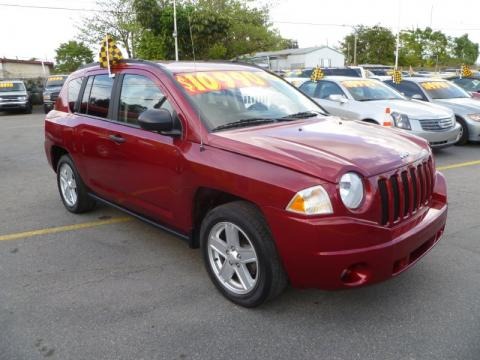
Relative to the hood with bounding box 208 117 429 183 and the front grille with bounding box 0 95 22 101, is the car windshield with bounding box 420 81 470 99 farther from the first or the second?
the front grille with bounding box 0 95 22 101

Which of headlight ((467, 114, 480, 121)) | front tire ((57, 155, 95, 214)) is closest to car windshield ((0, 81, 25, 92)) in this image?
front tire ((57, 155, 95, 214))

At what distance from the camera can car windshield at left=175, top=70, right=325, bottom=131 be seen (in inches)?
140

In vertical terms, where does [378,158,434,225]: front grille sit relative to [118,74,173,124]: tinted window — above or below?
below

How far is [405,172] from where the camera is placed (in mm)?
2980

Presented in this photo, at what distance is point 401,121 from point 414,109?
460 millimetres

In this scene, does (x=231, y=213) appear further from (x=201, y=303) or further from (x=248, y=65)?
(x=248, y=65)

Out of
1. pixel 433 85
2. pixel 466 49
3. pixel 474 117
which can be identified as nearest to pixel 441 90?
pixel 433 85

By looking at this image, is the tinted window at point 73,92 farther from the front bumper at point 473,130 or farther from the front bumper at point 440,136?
the front bumper at point 473,130

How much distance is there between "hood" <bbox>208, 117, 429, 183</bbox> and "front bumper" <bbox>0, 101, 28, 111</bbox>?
66.7ft

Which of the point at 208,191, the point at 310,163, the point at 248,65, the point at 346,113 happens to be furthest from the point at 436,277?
the point at 346,113

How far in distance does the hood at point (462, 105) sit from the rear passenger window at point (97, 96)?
27.3ft

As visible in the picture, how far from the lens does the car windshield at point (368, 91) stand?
31.6 ft

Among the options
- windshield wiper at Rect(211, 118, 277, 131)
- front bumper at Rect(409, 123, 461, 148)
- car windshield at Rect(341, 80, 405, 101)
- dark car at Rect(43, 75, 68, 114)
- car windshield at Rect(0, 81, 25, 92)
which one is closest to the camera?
windshield wiper at Rect(211, 118, 277, 131)

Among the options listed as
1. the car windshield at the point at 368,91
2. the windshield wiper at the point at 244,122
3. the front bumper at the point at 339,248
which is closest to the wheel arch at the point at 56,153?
the windshield wiper at the point at 244,122
